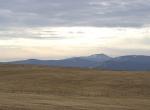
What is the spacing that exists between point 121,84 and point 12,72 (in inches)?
917

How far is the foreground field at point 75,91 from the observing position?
33144 mm

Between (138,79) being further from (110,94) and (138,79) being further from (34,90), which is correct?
(34,90)

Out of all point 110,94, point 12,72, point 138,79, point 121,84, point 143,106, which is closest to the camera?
point 143,106

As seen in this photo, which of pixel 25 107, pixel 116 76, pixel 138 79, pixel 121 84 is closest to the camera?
pixel 25 107

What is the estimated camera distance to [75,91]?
46969 mm

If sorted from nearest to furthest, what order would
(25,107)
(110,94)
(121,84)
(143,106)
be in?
(25,107) → (143,106) → (110,94) → (121,84)

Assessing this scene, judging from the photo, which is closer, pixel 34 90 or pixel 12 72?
pixel 34 90

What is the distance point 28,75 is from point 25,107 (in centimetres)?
3357

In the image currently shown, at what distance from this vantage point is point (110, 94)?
Answer: 1767 inches

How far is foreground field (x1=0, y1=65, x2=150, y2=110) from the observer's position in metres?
33.1

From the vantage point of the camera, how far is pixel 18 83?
54.2m

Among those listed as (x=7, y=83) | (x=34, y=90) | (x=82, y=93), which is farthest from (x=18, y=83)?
(x=82, y=93)

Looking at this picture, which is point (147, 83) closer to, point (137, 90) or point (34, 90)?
point (137, 90)

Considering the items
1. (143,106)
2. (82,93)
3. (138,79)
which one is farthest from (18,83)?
(143,106)
